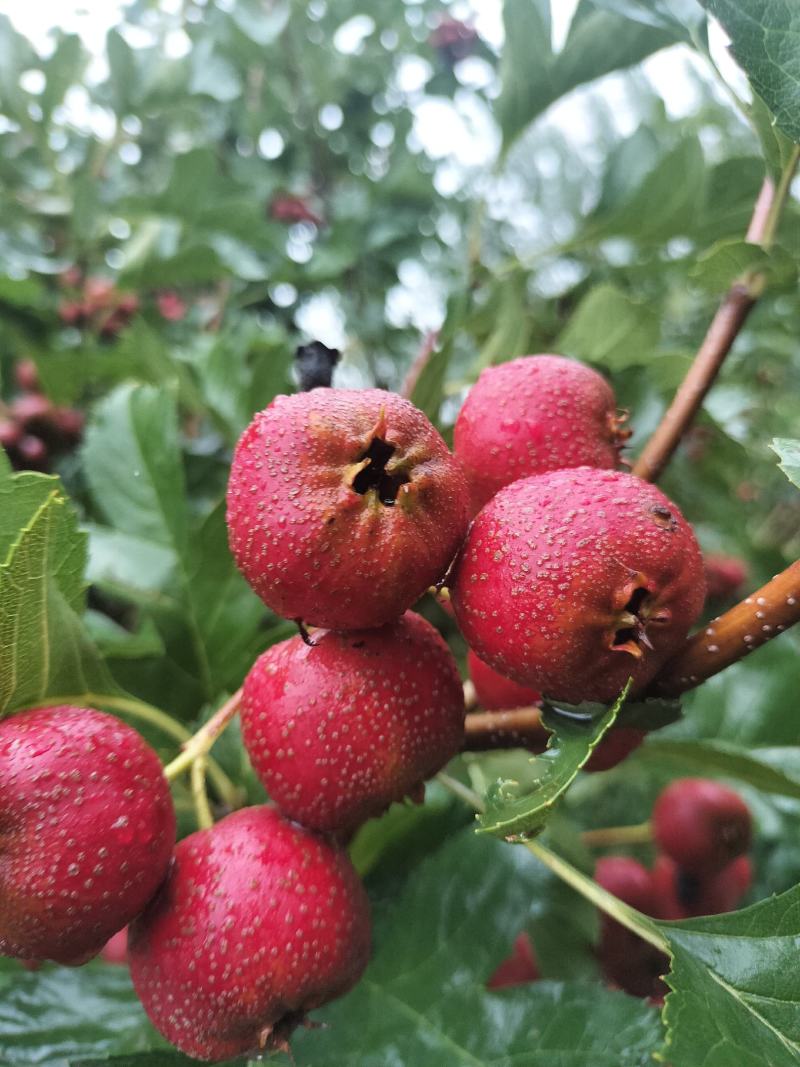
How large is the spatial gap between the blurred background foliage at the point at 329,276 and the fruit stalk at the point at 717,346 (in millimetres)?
41

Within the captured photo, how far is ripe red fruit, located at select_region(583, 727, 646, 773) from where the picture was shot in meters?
0.77

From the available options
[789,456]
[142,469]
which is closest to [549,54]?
[142,469]

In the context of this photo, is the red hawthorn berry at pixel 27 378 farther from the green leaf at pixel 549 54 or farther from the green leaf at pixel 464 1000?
the green leaf at pixel 464 1000

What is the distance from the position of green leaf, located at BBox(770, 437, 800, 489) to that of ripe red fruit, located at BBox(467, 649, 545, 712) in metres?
0.31

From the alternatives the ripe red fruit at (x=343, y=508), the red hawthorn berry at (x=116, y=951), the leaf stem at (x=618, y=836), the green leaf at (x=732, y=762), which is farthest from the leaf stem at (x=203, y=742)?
the leaf stem at (x=618, y=836)

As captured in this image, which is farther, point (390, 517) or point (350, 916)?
point (350, 916)

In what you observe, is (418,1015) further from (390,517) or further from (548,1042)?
(390,517)

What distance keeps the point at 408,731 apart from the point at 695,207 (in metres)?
1.08

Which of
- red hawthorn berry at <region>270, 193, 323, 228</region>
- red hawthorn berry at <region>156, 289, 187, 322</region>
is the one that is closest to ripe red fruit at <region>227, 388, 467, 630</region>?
red hawthorn berry at <region>156, 289, 187, 322</region>

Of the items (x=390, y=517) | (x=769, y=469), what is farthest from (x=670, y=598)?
(x=769, y=469)

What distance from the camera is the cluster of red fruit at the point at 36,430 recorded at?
1.68 meters

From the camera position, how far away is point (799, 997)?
73 centimetres

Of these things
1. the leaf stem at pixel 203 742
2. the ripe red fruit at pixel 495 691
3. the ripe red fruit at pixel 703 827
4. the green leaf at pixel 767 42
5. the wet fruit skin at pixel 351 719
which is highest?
the green leaf at pixel 767 42

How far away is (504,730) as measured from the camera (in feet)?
2.71
